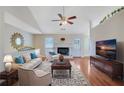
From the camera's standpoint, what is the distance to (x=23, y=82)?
11.8ft

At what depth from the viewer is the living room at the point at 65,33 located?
4.69 metres

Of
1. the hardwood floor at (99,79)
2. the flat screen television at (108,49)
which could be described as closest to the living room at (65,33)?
the hardwood floor at (99,79)

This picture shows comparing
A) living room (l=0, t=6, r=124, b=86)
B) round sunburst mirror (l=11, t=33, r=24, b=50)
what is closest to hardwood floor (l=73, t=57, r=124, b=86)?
living room (l=0, t=6, r=124, b=86)

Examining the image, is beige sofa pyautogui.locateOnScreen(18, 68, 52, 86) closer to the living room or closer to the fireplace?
the living room

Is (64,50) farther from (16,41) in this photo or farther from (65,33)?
(16,41)

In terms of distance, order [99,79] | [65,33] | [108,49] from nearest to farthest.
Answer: [99,79] < [108,49] < [65,33]

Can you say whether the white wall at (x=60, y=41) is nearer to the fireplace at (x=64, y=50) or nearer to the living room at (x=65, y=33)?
the living room at (x=65, y=33)

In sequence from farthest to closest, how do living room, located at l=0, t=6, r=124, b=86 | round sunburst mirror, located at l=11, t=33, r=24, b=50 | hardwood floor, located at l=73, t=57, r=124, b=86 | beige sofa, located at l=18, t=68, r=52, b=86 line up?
1. round sunburst mirror, located at l=11, t=33, r=24, b=50
2. living room, located at l=0, t=6, r=124, b=86
3. hardwood floor, located at l=73, t=57, r=124, b=86
4. beige sofa, located at l=18, t=68, r=52, b=86

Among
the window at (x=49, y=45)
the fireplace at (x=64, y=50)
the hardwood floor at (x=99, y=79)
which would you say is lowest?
the hardwood floor at (x=99, y=79)

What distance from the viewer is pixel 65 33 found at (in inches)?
498

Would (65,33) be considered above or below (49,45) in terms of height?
above

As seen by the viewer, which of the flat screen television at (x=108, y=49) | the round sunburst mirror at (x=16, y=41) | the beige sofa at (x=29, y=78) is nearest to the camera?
the beige sofa at (x=29, y=78)

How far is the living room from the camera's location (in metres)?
4.69

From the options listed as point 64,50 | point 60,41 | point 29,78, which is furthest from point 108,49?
point 60,41
